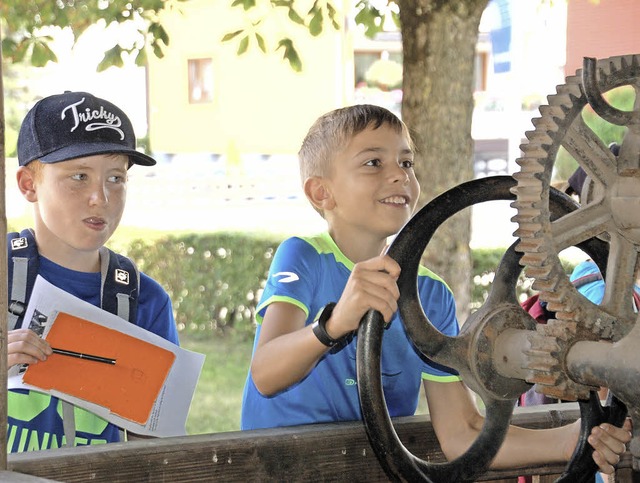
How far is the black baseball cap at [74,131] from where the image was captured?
209 centimetres

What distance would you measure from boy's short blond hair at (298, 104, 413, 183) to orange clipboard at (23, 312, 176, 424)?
0.48 meters

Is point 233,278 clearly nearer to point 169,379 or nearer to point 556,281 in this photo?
point 169,379

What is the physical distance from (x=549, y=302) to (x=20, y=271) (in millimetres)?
1187

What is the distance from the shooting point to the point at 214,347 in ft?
25.8

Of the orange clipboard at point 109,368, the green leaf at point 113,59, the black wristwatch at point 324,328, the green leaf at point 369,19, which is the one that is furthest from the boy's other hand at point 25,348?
the green leaf at point 369,19

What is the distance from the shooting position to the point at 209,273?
8.07m

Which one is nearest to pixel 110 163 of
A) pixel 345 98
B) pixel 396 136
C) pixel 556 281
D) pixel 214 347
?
pixel 396 136

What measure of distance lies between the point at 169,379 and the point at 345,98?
703 inches

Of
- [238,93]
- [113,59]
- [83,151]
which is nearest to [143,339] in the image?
[83,151]

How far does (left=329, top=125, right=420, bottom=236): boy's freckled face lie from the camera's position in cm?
185

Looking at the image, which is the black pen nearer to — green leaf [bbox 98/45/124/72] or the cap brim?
the cap brim

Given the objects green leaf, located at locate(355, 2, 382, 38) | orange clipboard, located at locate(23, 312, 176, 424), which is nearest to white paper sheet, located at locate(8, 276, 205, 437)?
orange clipboard, located at locate(23, 312, 176, 424)

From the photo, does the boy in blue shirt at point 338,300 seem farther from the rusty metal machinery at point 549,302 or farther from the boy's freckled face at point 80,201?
the boy's freckled face at point 80,201

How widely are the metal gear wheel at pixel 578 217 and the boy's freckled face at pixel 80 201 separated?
110 cm
